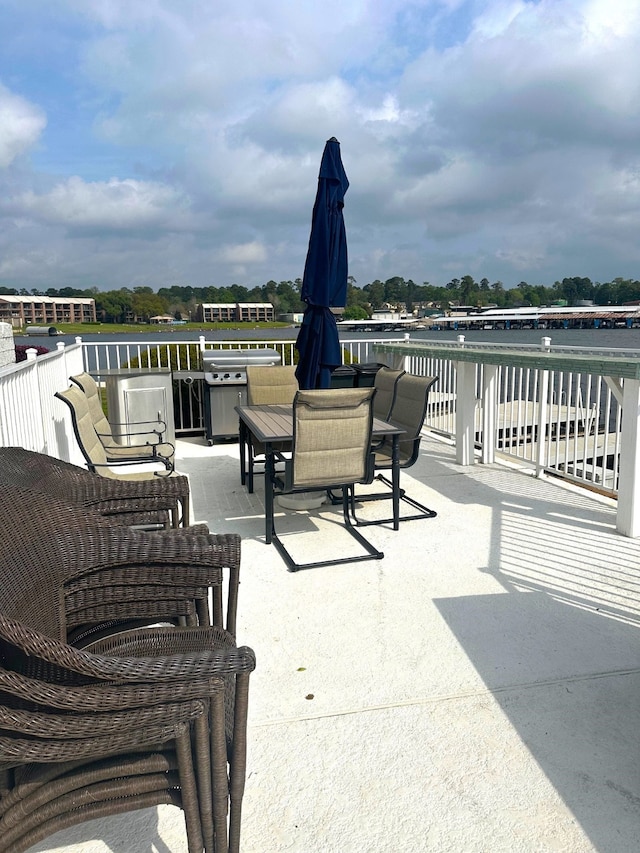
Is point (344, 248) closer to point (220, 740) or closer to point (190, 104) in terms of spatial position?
point (220, 740)

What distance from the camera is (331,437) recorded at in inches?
143

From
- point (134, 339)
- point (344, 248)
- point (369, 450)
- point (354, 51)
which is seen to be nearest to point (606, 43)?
point (354, 51)

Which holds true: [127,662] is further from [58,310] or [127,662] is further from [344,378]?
[58,310]

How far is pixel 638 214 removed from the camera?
39.4 m

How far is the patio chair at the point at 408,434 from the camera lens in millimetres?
4320

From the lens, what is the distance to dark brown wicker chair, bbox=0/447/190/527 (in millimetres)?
2314

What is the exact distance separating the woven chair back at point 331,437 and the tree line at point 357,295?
4.92ft

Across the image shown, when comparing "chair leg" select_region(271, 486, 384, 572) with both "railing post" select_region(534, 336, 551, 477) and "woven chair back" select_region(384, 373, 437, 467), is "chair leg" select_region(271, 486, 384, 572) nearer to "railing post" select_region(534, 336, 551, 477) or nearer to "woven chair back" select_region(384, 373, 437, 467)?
"woven chair back" select_region(384, 373, 437, 467)

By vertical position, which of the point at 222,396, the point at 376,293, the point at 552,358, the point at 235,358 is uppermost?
the point at 376,293

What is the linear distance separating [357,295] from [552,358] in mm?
16107

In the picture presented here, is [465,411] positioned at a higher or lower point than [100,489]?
lower

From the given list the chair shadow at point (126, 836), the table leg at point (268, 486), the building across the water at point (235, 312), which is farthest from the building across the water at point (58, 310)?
the chair shadow at point (126, 836)

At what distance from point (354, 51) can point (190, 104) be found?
4361 millimetres

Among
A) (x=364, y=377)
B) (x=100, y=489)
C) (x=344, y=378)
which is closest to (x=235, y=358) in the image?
(x=344, y=378)
